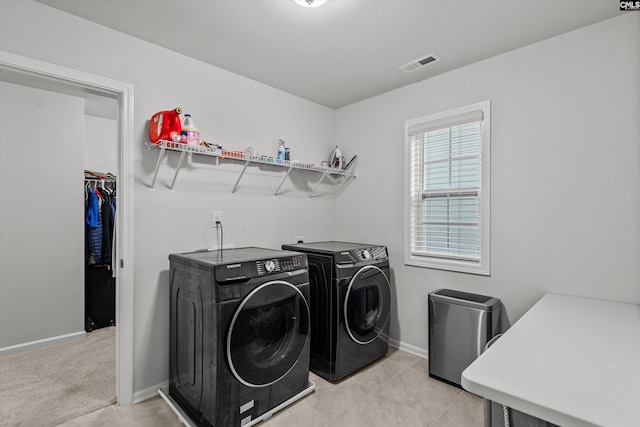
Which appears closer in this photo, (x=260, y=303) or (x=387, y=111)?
(x=260, y=303)

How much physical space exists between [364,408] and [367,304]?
749 mm

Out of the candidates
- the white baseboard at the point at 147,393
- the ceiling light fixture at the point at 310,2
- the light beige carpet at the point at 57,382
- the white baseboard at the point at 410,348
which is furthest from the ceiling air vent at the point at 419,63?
the light beige carpet at the point at 57,382

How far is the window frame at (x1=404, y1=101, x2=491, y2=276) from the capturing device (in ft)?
7.80

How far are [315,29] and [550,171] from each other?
179 centimetres

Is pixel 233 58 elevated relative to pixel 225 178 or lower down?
elevated

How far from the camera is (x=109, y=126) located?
4.00 meters

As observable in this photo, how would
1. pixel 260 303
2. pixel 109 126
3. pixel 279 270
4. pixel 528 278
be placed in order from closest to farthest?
pixel 260 303, pixel 279 270, pixel 528 278, pixel 109 126

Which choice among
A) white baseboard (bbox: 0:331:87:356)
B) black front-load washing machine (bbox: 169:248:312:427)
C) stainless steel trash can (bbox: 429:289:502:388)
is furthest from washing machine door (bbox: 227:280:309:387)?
white baseboard (bbox: 0:331:87:356)

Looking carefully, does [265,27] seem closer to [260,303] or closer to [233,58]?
[233,58]

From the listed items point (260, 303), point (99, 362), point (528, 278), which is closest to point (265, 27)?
point (260, 303)

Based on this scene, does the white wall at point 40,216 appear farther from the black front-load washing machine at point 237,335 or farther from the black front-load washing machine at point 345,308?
the black front-load washing machine at point 345,308

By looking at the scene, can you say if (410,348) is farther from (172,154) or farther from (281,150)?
(172,154)

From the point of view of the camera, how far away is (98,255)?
11.3 ft

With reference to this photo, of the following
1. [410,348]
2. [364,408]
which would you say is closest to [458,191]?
[410,348]
